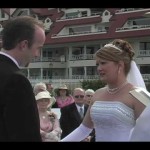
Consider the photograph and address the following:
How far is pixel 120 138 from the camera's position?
138 inches

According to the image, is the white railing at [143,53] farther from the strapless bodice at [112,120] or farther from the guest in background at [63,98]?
the strapless bodice at [112,120]

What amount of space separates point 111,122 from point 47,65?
55961 mm

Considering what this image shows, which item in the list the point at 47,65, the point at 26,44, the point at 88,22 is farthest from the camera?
the point at 47,65

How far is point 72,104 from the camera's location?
6492mm

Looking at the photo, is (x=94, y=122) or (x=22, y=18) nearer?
(x=22, y=18)

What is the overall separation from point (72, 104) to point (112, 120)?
2.99 m

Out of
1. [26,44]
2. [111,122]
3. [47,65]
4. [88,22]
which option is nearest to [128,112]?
[111,122]

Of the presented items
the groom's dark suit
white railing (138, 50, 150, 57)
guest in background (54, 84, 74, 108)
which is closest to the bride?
the groom's dark suit

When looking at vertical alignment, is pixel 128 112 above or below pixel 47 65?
above

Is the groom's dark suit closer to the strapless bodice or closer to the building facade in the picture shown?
the strapless bodice

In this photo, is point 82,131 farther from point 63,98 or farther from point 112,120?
point 63,98

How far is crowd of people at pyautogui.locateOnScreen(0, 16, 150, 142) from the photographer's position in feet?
7.05

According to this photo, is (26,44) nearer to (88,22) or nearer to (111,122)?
(111,122)

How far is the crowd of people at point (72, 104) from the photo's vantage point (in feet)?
7.05
